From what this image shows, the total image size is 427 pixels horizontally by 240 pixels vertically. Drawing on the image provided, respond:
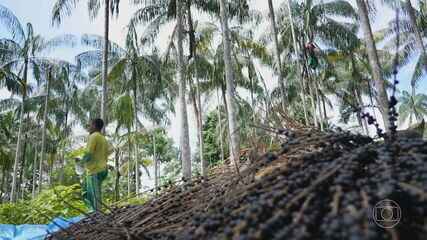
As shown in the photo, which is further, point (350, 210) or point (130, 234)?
point (130, 234)

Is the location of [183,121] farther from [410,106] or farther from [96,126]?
[410,106]

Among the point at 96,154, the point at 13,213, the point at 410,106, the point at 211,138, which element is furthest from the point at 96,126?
the point at 410,106

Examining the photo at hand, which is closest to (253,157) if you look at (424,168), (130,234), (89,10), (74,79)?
(130,234)

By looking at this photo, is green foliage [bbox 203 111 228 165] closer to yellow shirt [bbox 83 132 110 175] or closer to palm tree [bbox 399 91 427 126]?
palm tree [bbox 399 91 427 126]

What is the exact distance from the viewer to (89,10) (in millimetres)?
15031

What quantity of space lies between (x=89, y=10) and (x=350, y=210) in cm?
1504

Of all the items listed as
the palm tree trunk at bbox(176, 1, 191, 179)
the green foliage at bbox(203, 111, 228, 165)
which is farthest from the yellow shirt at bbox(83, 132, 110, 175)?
the green foliage at bbox(203, 111, 228, 165)

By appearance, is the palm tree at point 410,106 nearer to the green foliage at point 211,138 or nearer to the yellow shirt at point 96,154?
the green foliage at point 211,138

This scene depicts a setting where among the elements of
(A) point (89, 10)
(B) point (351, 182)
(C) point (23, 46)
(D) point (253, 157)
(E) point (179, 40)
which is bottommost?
(B) point (351, 182)

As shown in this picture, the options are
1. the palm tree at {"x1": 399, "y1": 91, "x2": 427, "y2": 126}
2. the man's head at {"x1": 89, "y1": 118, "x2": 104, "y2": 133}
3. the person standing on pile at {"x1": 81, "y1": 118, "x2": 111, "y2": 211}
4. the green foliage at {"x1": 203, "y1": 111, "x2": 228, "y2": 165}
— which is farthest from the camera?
the palm tree at {"x1": 399, "y1": 91, "x2": 427, "y2": 126}

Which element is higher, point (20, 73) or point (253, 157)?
point (20, 73)

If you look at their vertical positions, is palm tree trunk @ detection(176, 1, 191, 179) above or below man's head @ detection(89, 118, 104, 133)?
above

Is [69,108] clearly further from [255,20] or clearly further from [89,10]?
[89,10]

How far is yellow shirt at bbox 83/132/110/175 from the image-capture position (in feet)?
17.2
